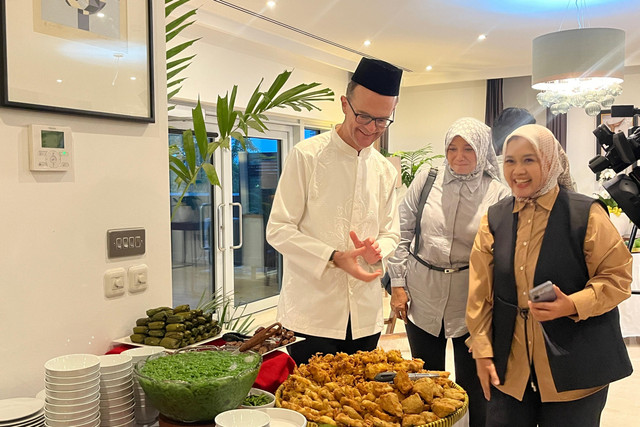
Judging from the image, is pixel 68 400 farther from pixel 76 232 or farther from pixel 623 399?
pixel 623 399

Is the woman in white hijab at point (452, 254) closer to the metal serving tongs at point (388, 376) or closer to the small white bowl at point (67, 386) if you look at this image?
the metal serving tongs at point (388, 376)

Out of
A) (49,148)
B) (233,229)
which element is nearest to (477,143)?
(49,148)

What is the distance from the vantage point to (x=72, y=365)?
52.9 inches

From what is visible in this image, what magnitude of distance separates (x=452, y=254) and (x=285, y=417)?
4.64 feet

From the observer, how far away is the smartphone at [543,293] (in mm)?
1749

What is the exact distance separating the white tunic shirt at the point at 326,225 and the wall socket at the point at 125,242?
1.38 ft

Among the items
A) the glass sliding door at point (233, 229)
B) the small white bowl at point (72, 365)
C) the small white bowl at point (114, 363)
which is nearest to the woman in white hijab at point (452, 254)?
the small white bowl at point (114, 363)

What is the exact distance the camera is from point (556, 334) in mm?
1863

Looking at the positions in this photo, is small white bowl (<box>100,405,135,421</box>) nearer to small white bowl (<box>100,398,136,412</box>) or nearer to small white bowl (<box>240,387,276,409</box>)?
small white bowl (<box>100,398,136,412</box>)

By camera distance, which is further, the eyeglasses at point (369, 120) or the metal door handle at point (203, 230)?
the metal door handle at point (203, 230)

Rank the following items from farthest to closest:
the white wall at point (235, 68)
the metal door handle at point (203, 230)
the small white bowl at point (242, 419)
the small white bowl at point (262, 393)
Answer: the metal door handle at point (203, 230) < the white wall at point (235, 68) < the small white bowl at point (262, 393) < the small white bowl at point (242, 419)

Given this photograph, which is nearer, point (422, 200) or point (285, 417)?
point (285, 417)

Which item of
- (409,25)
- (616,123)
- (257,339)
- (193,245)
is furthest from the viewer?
(616,123)

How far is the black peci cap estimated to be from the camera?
1.85m
